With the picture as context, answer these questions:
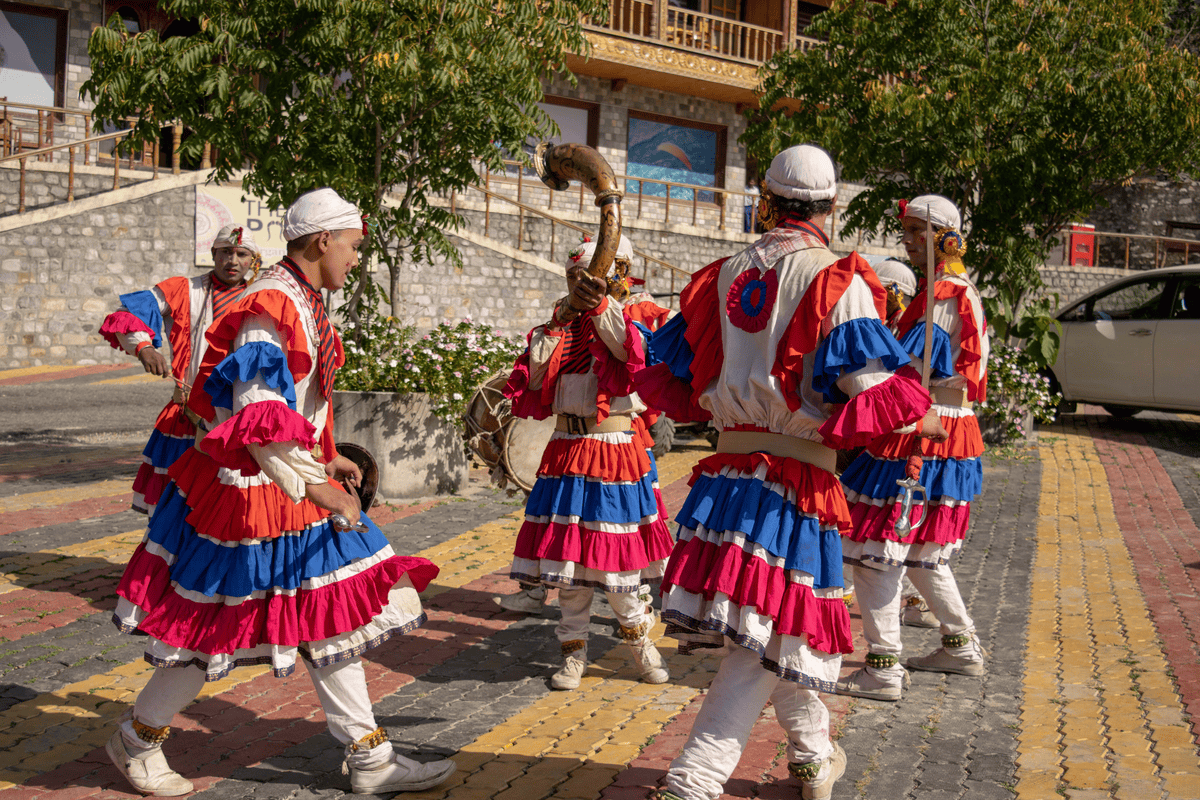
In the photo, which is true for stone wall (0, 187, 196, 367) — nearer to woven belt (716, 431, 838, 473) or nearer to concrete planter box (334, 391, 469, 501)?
concrete planter box (334, 391, 469, 501)

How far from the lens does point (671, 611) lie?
10.3 feet

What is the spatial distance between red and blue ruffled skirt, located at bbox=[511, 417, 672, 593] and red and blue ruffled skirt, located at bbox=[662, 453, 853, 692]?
135cm

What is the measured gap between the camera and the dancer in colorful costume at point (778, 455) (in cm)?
299

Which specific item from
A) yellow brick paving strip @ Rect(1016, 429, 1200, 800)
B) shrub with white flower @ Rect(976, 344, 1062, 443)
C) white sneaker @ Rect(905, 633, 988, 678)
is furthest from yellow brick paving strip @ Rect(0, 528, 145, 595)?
shrub with white flower @ Rect(976, 344, 1062, 443)

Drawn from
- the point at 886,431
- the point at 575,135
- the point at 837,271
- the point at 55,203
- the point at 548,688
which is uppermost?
the point at 575,135

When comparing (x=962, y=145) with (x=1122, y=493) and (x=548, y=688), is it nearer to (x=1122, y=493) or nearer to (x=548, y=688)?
(x=1122, y=493)

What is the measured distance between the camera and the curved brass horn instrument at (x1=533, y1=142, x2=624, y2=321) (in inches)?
158

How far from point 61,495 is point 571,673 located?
18.1 feet

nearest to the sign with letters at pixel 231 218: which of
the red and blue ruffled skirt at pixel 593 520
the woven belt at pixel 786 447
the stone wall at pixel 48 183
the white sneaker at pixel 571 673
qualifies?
the stone wall at pixel 48 183

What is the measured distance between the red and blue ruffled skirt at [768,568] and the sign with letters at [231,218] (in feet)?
54.1

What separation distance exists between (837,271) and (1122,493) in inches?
330

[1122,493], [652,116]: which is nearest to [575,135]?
[652,116]

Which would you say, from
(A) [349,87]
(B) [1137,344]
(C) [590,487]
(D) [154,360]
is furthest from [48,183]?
(B) [1137,344]

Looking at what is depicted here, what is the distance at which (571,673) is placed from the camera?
4.62 meters
